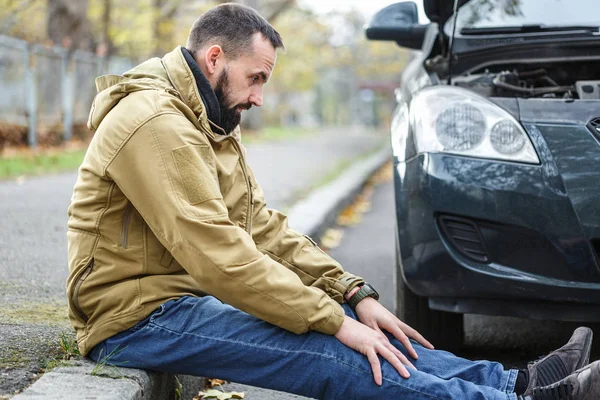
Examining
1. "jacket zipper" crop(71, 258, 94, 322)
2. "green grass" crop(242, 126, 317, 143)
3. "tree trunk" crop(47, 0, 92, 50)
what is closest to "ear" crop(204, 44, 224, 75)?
"jacket zipper" crop(71, 258, 94, 322)

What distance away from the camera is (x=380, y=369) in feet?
7.95

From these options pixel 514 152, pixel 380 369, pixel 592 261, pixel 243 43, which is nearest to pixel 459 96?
pixel 514 152

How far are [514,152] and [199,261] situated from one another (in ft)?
4.41

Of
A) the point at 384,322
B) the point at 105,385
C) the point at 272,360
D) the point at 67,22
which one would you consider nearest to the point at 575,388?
the point at 384,322

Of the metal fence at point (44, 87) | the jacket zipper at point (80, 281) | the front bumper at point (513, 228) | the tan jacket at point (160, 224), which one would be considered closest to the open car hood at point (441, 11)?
the front bumper at point (513, 228)

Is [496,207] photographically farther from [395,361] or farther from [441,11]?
[441,11]

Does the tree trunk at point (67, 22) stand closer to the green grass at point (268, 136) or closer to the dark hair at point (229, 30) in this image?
the green grass at point (268, 136)

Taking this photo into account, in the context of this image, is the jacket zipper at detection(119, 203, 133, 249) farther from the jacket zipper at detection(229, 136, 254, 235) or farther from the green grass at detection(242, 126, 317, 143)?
the green grass at detection(242, 126, 317, 143)

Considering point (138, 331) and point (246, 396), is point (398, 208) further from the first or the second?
point (138, 331)

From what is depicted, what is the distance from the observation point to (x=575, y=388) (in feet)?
7.98

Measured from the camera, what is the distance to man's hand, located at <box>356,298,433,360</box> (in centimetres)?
267

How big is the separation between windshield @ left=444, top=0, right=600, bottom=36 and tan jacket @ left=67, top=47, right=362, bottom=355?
187 cm

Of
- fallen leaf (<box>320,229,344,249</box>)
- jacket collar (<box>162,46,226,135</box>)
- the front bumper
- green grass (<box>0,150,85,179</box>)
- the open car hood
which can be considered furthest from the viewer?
green grass (<box>0,150,85,179</box>)

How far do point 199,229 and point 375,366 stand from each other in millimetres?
593
